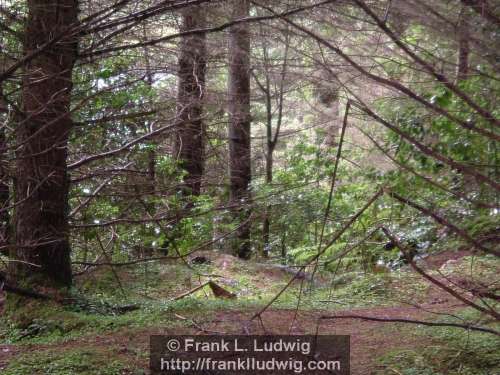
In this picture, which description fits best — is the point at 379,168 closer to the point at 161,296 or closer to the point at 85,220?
the point at 161,296

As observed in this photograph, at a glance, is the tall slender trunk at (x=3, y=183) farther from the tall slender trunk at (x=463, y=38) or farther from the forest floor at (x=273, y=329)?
the tall slender trunk at (x=463, y=38)

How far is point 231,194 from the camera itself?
1120 centimetres

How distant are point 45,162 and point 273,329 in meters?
2.70

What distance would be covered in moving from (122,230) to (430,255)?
442cm

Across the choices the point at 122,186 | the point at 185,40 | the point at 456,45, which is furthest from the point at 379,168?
the point at 456,45

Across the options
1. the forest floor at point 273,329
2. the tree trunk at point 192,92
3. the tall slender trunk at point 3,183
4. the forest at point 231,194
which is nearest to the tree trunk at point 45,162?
the forest at point 231,194

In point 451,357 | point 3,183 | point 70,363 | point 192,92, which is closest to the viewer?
point 451,357

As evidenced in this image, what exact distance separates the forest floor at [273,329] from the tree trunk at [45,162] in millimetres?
618

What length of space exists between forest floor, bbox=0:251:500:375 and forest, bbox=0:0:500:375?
0.08 ft

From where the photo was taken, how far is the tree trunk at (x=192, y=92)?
6.53 m

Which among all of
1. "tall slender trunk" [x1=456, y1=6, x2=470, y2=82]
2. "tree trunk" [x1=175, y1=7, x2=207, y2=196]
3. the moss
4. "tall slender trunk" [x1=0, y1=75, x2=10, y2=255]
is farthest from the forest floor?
"tree trunk" [x1=175, y1=7, x2=207, y2=196]

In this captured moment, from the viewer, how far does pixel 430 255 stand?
7.88 m

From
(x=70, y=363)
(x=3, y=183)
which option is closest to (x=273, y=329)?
(x=70, y=363)

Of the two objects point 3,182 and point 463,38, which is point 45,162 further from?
point 463,38
